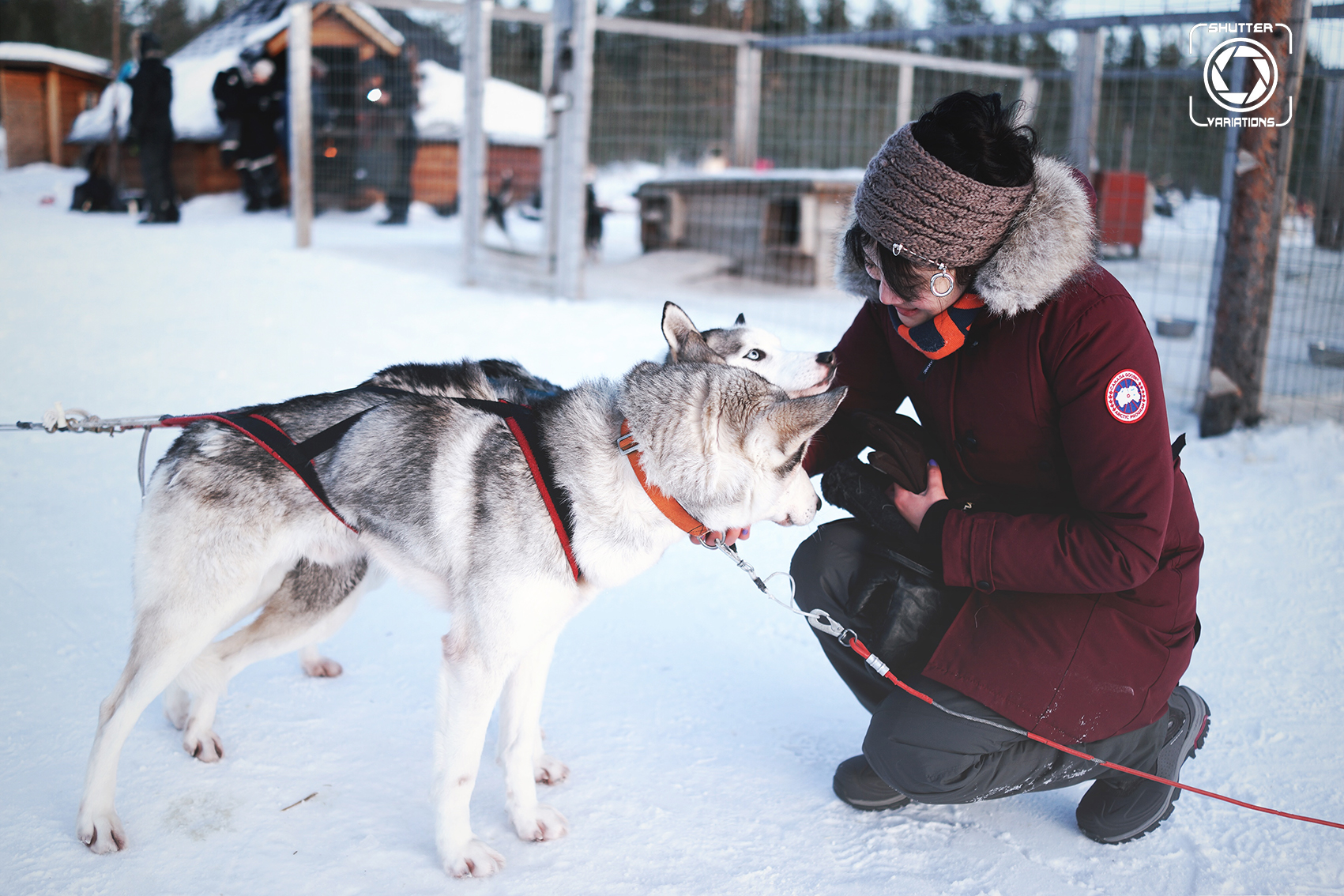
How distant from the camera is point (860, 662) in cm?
208

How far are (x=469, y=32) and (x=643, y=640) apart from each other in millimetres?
5901

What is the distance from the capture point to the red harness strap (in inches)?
70.4

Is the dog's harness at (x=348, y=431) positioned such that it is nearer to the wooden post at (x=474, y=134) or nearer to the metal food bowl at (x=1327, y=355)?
the metal food bowl at (x=1327, y=355)

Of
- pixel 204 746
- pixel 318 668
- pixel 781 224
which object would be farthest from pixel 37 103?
pixel 204 746

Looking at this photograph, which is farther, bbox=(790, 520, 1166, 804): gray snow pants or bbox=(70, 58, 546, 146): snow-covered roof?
bbox=(70, 58, 546, 146): snow-covered roof

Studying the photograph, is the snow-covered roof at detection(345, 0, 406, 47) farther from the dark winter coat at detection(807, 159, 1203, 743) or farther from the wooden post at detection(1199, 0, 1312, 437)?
the dark winter coat at detection(807, 159, 1203, 743)

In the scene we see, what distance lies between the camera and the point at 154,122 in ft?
29.2

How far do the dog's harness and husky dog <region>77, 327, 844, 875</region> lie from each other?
17 millimetres

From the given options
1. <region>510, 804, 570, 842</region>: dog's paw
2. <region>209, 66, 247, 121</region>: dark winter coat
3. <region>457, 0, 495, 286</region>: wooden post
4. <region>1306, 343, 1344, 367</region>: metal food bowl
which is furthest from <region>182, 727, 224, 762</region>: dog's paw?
<region>209, 66, 247, 121</region>: dark winter coat

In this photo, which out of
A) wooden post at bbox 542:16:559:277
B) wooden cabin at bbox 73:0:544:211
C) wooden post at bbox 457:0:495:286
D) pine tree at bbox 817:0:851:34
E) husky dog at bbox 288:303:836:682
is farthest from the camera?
pine tree at bbox 817:0:851:34

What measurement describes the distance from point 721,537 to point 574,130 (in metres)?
5.05

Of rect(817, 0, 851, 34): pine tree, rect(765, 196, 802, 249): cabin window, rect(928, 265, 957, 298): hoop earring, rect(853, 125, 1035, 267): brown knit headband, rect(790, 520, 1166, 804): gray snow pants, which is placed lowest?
rect(790, 520, 1166, 804): gray snow pants

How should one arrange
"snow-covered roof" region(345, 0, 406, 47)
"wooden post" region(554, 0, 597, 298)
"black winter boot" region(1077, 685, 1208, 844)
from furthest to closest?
"snow-covered roof" region(345, 0, 406, 47)
"wooden post" region(554, 0, 597, 298)
"black winter boot" region(1077, 685, 1208, 844)

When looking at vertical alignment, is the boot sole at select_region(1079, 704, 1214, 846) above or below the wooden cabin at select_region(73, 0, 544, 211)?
below
